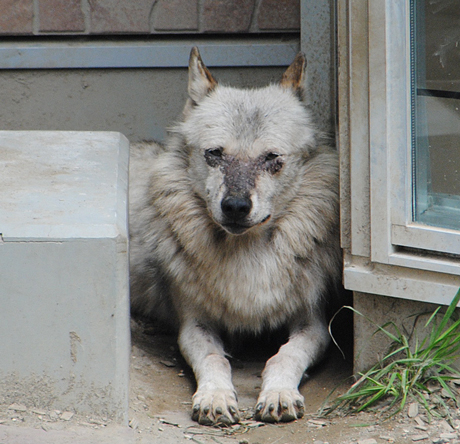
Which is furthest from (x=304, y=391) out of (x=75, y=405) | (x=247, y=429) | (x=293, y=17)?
(x=293, y=17)

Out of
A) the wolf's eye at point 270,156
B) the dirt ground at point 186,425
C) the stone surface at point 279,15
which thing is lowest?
the dirt ground at point 186,425

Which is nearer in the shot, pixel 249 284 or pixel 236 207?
pixel 236 207

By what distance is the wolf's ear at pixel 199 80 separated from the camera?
344 centimetres

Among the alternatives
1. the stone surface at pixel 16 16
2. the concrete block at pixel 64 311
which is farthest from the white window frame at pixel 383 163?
the stone surface at pixel 16 16

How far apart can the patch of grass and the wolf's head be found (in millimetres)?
779

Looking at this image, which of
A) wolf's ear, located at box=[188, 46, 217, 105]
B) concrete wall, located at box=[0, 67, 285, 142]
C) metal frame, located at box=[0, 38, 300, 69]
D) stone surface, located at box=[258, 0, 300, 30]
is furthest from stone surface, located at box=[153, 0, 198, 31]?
wolf's ear, located at box=[188, 46, 217, 105]

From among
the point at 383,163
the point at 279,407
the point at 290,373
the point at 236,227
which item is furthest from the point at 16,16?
the point at 279,407

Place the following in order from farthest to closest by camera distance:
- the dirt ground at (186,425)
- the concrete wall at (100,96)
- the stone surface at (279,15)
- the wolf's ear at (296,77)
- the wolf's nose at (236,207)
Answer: the concrete wall at (100,96)
the stone surface at (279,15)
the wolf's ear at (296,77)
the wolf's nose at (236,207)
the dirt ground at (186,425)

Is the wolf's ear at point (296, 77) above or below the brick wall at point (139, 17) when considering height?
below

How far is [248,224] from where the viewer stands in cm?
296

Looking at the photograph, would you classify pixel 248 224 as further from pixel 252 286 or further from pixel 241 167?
pixel 252 286

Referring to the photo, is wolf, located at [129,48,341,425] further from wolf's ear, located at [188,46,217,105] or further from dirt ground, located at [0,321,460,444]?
dirt ground, located at [0,321,460,444]

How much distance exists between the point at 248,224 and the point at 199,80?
92cm

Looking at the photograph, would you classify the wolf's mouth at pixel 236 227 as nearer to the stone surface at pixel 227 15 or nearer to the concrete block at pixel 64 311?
the concrete block at pixel 64 311
